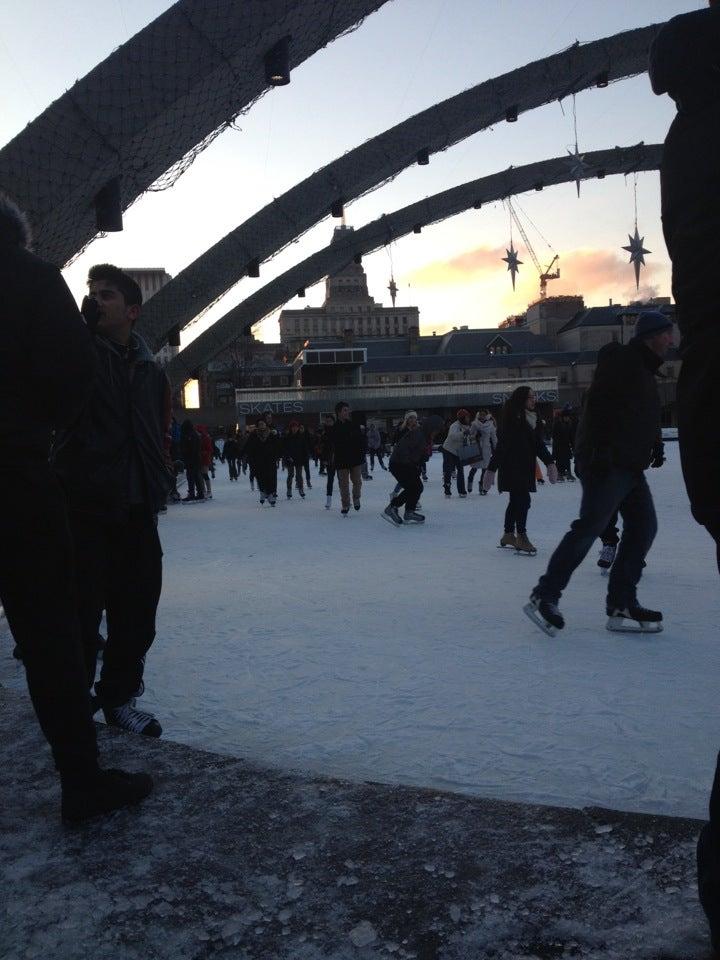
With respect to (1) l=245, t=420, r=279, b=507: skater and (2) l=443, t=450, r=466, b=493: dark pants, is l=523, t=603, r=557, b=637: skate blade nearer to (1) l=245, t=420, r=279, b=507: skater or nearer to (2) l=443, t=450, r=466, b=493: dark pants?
(2) l=443, t=450, r=466, b=493: dark pants

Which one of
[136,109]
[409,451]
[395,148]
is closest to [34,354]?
[136,109]

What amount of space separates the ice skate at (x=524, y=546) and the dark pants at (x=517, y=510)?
6 centimetres

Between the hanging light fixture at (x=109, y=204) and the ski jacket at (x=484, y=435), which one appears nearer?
the hanging light fixture at (x=109, y=204)

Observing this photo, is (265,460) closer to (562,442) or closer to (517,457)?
(562,442)

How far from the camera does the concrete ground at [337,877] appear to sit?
131 centimetres

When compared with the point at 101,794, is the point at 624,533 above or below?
above

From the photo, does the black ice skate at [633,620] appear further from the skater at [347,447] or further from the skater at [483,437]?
the skater at [483,437]

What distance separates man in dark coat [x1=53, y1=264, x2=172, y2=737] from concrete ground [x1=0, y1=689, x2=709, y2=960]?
2.36 feet

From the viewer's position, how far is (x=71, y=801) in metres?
1.79

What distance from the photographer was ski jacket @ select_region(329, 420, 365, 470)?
36.7ft

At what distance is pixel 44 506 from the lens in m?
1.75

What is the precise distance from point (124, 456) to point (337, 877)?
1587 mm

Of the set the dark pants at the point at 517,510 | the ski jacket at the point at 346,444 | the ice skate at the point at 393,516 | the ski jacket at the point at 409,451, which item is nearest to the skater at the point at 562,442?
the ski jacket at the point at 346,444

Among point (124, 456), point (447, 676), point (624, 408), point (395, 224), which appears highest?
point (395, 224)
